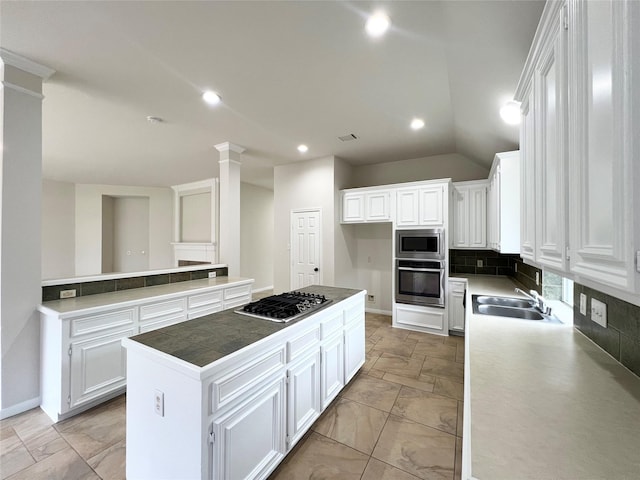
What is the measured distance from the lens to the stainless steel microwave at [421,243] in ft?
12.7

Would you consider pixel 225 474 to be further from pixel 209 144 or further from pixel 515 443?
pixel 209 144

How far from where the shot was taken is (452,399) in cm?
240

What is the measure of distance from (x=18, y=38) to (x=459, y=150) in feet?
16.8

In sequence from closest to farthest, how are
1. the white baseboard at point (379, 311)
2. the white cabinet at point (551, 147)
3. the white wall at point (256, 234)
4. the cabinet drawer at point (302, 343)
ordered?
the white cabinet at point (551, 147) → the cabinet drawer at point (302, 343) → the white baseboard at point (379, 311) → the white wall at point (256, 234)

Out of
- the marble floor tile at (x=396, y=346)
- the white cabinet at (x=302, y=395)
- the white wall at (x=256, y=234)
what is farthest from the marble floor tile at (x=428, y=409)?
the white wall at (x=256, y=234)

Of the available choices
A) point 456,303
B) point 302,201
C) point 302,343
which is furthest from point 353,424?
point 302,201

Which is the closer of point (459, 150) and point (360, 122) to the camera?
point (360, 122)

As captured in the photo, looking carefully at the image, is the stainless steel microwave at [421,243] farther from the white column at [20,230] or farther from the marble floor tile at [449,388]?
the white column at [20,230]

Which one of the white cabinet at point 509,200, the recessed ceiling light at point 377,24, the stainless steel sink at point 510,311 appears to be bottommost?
the stainless steel sink at point 510,311

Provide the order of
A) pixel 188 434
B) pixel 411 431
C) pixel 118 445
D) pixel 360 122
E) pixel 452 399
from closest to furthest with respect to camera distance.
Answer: pixel 188 434, pixel 118 445, pixel 411 431, pixel 452 399, pixel 360 122

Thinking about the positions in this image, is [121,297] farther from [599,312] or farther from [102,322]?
[599,312]

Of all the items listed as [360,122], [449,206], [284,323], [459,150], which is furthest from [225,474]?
[459,150]

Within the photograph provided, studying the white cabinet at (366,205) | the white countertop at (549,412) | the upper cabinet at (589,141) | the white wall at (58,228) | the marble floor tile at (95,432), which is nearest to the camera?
the upper cabinet at (589,141)

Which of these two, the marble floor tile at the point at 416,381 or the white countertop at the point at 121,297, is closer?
the white countertop at the point at 121,297
